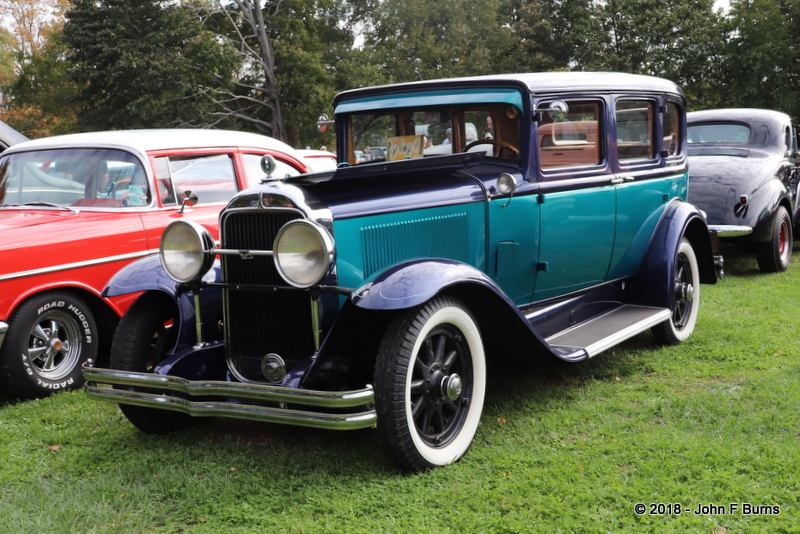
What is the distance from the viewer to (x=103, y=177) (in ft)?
17.7

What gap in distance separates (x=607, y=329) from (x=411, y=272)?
189cm

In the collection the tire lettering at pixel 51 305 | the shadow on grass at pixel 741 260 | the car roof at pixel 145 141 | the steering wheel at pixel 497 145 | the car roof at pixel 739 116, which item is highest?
the car roof at pixel 739 116

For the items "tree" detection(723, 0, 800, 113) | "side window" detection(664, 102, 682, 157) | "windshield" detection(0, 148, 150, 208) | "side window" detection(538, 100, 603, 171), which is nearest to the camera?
"side window" detection(538, 100, 603, 171)

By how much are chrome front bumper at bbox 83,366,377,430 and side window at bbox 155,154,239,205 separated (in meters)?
2.25

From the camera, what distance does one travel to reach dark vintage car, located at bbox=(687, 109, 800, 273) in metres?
8.38

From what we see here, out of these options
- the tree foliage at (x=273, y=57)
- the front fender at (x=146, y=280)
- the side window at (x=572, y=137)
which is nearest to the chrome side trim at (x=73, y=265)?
the front fender at (x=146, y=280)

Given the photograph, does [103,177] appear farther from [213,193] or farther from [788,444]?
[788,444]

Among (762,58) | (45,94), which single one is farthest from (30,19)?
(762,58)

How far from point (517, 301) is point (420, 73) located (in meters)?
37.9

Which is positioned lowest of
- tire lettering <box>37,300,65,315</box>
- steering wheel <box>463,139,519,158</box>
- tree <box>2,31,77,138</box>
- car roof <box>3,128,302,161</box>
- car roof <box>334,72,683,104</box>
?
tire lettering <box>37,300,65,315</box>

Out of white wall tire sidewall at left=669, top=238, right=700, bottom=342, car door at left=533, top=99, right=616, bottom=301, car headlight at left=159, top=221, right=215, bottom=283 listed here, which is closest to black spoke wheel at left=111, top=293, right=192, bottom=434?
car headlight at left=159, top=221, right=215, bottom=283

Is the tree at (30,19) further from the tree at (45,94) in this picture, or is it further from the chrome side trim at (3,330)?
the chrome side trim at (3,330)

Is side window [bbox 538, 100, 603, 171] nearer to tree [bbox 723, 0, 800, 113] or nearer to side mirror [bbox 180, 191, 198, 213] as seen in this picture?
side mirror [bbox 180, 191, 198, 213]

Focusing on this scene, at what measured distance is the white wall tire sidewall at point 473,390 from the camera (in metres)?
3.24
